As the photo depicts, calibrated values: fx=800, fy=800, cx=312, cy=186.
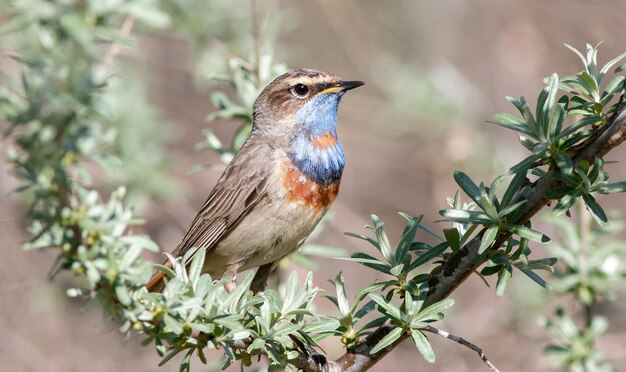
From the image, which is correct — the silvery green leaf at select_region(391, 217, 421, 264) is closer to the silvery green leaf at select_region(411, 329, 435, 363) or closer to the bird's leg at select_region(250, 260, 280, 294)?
the silvery green leaf at select_region(411, 329, 435, 363)

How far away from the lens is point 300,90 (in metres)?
4.92

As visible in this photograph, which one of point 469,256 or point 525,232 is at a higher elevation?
point 525,232

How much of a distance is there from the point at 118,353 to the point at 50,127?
3609 mm

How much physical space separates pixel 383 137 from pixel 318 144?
8.41ft

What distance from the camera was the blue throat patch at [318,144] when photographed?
4.56 metres

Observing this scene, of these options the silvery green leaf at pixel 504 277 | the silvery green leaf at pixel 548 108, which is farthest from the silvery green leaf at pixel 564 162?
the silvery green leaf at pixel 504 277

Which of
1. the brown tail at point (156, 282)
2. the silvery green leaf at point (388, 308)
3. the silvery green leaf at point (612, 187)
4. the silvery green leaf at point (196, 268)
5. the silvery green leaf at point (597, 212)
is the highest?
the silvery green leaf at point (612, 187)

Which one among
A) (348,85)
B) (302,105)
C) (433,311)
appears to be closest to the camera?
(433,311)

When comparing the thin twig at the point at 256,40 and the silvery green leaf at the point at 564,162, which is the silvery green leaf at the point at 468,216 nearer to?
the silvery green leaf at the point at 564,162

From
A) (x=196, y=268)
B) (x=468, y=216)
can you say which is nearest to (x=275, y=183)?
(x=196, y=268)

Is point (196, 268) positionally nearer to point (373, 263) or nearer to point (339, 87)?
point (373, 263)

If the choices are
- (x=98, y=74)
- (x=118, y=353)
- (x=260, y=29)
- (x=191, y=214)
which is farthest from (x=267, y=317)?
(x=118, y=353)

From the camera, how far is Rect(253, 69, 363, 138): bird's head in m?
4.82

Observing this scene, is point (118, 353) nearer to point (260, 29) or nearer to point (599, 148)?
point (260, 29)
